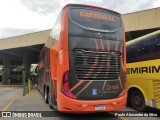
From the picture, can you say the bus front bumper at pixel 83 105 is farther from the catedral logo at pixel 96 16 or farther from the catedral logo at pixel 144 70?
the catedral logo at pixel 96 16

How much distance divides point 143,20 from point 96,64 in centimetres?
1217

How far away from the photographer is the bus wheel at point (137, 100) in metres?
9.57

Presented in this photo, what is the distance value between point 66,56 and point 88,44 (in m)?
0.85

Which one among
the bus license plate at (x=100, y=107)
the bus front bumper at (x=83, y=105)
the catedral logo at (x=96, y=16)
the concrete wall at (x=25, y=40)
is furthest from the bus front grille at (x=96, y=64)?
the concrete wall at (x=25, y=40)

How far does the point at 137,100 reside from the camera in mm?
9969

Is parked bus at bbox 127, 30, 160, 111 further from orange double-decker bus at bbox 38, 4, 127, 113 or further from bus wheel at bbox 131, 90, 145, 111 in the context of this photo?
orange double-decker bus at bbox 38, 4, 127, 113

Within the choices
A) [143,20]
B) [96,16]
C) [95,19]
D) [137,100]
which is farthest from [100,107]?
[143,20]

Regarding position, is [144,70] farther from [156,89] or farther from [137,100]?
[137,100]

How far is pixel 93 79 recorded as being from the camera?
742 centimetres

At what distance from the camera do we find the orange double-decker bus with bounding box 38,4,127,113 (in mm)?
7168

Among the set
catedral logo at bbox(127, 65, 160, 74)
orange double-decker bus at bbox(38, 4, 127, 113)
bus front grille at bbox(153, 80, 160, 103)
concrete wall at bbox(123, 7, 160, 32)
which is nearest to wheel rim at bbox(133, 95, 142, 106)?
catedral logo at bbox(127, 65, 160, 74)

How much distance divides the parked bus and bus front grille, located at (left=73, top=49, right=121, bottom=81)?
5.54 ft

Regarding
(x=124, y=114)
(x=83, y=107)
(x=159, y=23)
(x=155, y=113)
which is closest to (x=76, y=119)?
(x=83, y=107)

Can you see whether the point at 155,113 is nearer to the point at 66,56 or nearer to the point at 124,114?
the point at 124,114
